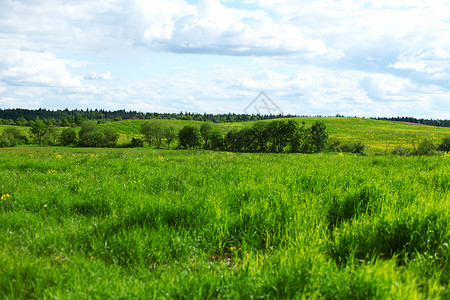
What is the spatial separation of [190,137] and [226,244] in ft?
309

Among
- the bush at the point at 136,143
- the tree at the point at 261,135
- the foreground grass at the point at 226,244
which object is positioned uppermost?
the tree at the point at 261,135

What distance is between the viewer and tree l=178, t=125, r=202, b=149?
97.0 meters

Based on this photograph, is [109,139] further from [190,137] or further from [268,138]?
[268,138]

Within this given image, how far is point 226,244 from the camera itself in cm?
425

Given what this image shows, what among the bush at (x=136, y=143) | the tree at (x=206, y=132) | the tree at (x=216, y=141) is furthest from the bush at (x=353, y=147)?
the bush at (x=136, y=143)

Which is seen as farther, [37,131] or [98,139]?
[37,131]

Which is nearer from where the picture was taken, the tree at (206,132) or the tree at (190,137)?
the tree at (190,137)

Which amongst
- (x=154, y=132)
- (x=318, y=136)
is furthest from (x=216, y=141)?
(x=318, y=136)

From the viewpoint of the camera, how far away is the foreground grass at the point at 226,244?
2.80m

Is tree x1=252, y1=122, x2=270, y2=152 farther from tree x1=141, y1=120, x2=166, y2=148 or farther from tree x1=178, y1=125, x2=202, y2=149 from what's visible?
tree x1=141, y1=120, x2=166, y2=148

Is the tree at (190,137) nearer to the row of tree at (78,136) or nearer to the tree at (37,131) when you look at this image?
the row of tree at (78,136)

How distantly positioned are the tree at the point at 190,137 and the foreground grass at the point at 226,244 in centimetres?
9076

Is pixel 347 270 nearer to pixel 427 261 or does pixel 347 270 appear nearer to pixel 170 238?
pixel 427 261

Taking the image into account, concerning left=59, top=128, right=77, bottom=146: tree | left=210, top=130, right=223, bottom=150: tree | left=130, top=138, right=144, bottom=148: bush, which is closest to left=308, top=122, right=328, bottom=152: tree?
left=210, top=130, right=223, bottom=150: tree
